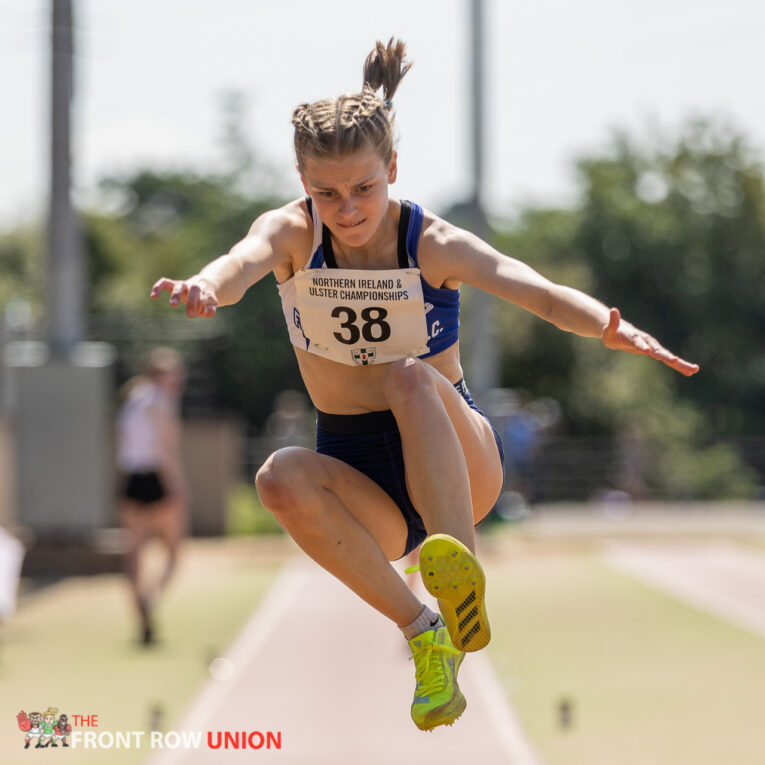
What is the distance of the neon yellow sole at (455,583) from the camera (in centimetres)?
385

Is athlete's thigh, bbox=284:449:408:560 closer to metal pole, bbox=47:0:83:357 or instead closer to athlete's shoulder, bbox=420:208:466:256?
athlete's shoulder, bbox=420:208:466:256

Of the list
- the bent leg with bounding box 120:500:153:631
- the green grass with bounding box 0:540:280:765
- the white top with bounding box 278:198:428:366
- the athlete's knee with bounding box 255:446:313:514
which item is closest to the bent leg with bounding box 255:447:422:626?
the athlete's knee with bounding box 255:446:313:514

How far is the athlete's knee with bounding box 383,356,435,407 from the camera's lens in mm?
4008

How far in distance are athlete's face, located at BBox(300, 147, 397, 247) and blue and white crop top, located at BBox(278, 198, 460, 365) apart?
15 cm

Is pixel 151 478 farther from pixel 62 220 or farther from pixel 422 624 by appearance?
pixel 422 624

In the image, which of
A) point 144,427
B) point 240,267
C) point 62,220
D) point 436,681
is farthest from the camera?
point 62,220

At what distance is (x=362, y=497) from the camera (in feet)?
14.1

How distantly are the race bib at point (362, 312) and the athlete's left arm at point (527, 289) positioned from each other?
10 cm

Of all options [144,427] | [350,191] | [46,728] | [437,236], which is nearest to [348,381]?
[437,236]

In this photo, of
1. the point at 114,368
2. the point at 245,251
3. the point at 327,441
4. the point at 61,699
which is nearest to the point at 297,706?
the point at 61,699

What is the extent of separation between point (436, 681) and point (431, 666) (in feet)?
0.16

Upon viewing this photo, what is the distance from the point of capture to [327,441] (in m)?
4.50

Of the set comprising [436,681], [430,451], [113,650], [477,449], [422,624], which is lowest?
[113,650]

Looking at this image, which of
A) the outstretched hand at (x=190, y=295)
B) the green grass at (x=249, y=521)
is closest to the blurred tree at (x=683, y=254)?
the green grass at (x=249, y=521)
